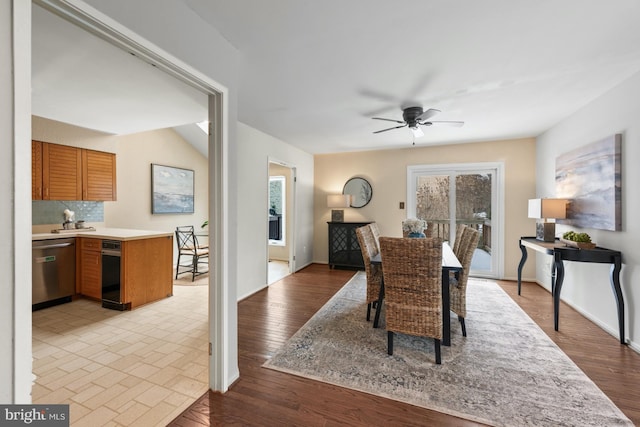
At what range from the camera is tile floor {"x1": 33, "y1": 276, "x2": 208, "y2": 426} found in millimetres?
1680

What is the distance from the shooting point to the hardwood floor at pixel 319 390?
1.57m

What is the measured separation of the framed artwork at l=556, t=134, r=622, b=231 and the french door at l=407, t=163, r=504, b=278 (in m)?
1.12

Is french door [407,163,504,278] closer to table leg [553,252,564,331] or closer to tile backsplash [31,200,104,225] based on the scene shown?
table leg [553,252,564,331]

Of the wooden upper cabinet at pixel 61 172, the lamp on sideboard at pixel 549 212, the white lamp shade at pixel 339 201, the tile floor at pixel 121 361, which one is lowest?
the tile floor at pixel 121 361

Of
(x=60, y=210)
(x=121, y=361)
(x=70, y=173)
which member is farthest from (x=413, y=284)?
(x=60, y=210)

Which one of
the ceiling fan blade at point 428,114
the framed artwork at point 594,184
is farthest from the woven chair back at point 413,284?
the framed artwork at point 594,184

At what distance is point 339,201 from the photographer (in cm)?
525

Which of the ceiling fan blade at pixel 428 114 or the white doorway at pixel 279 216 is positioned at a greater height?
the ceiling fan blade at pixel 428 114

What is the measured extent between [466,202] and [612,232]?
2189mm

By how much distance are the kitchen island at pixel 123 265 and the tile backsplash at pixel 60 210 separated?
27 centimetres

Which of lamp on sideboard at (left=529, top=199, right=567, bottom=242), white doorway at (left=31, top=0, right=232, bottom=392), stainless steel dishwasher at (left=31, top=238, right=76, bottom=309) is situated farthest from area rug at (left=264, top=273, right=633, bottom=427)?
stainless steel dishwasher at (left=31, top=238, right=76, bottom=309)

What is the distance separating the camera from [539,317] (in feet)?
9.75

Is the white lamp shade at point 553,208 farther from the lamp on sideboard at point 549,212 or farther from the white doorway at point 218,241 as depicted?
the white doorway at point 218,241

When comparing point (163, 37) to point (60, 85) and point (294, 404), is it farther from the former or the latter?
point (294, 404)
